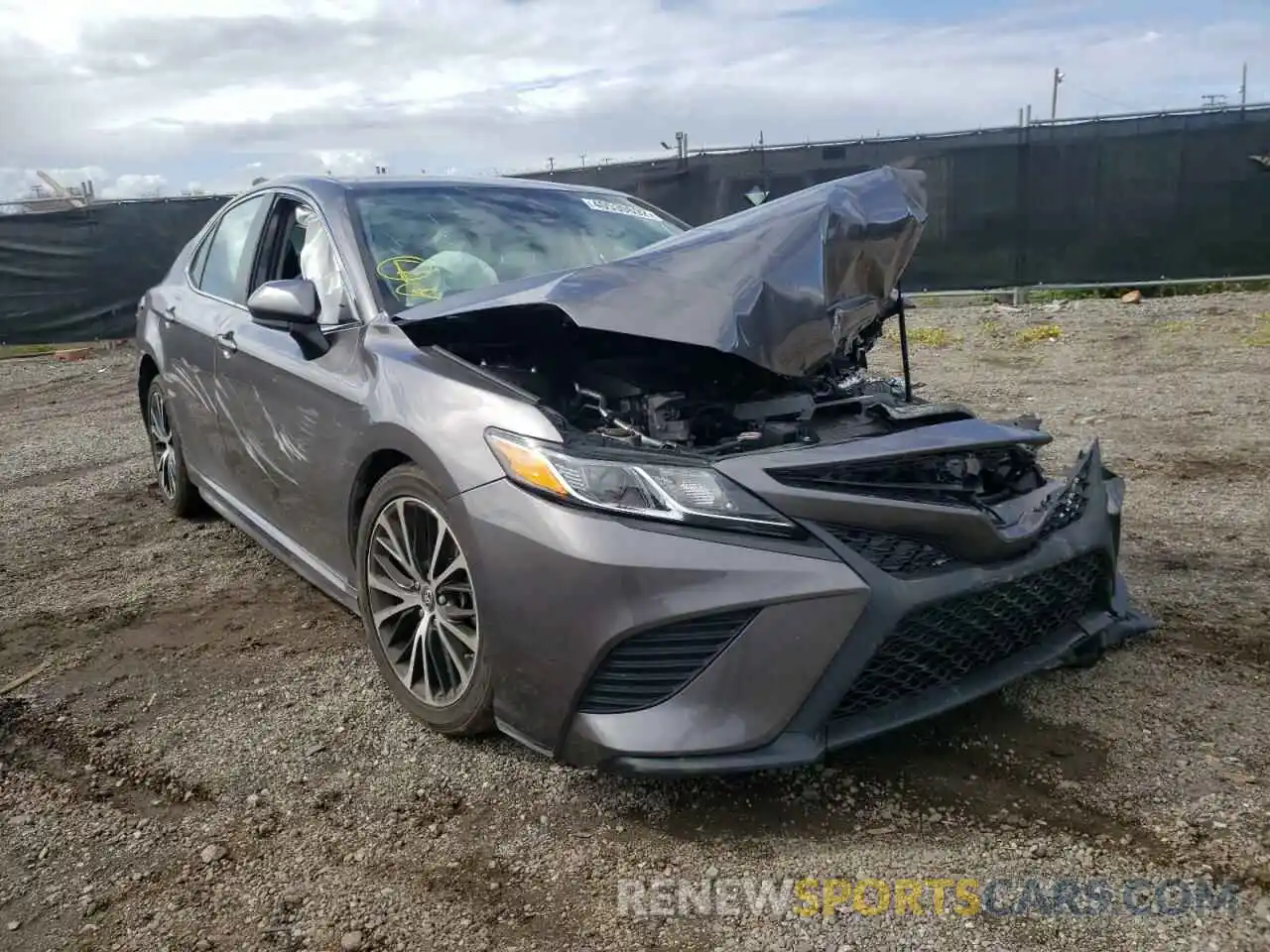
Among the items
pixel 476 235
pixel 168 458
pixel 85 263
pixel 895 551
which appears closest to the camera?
pixel 895 551

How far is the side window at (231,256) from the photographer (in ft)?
13.5

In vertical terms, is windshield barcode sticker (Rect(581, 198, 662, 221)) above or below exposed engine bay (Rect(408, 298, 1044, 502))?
above

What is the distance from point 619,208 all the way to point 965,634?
2523mm

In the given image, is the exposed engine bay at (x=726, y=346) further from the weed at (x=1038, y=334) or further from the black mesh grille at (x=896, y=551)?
the weed at (x=1038, y=334)

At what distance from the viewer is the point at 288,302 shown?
3.10 m

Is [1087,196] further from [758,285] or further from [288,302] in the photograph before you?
[288,302]

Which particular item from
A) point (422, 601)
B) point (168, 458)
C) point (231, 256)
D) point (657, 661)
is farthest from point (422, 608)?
point (168, 458)

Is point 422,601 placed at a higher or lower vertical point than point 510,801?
higher

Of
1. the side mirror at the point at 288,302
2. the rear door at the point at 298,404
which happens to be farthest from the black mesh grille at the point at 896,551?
the side mirror at the point at 288,302

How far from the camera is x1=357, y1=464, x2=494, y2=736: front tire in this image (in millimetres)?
2623

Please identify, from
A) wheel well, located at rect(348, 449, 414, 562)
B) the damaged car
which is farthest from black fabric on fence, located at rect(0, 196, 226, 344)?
wheel well, located at rect(348, 449, 414, 562)

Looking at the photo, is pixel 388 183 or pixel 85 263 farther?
pixel 85 263

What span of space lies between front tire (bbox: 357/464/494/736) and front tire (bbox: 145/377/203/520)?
234cm

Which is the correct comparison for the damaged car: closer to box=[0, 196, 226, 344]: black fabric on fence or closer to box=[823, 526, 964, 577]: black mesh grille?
box=[823, 526, 964, 577]: black mesh grille
